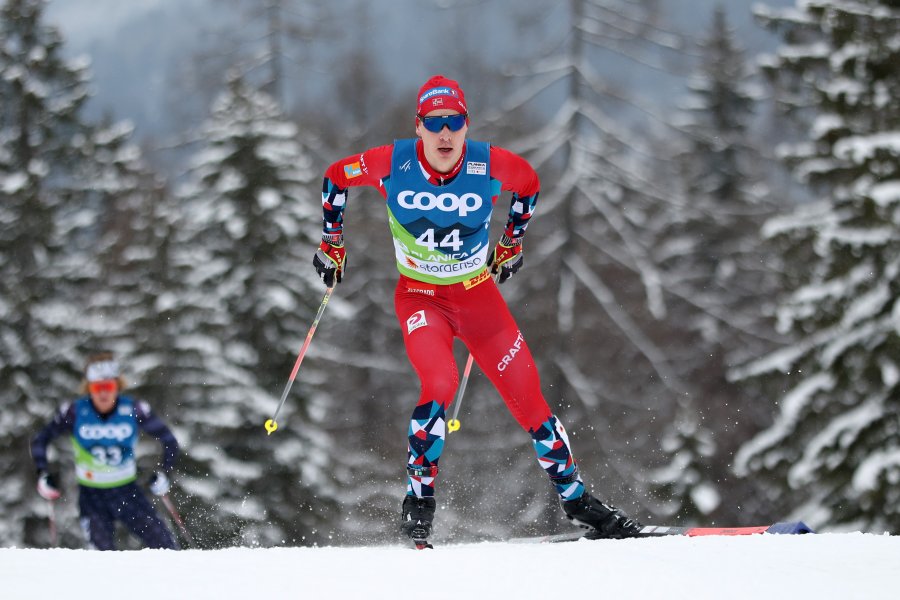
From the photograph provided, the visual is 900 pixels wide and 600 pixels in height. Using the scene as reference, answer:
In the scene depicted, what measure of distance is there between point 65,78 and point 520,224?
17.9m

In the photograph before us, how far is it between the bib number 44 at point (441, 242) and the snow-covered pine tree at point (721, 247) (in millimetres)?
15962

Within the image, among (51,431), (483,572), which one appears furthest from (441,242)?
(51,431)

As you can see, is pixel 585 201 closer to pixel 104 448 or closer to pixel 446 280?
pixel 104 448

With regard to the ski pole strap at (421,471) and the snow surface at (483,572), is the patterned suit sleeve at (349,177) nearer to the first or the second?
the ski pole strap at (421,471)

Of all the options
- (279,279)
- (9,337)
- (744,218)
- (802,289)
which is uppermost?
(802,289)

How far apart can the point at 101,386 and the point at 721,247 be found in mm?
20398

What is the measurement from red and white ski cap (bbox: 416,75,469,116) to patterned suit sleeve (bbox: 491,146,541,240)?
38cm

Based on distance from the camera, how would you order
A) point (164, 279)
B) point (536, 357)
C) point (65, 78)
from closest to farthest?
point (164, 279) → point (536, 357) → point (65, 78)

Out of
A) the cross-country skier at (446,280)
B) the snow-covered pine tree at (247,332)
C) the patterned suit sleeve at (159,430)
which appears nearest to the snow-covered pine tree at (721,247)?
the snow-covered pine tree at (247,332)

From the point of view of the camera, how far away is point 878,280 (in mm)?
12258

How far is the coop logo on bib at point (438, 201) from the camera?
18.2 ft

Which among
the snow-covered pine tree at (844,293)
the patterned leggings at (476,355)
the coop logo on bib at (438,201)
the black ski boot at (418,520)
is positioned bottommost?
the snow-covered pine tree at (844,293)

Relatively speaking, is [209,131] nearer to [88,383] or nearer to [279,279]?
[279,279]

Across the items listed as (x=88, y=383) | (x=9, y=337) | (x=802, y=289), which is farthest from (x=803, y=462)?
(x=9, y=337)
